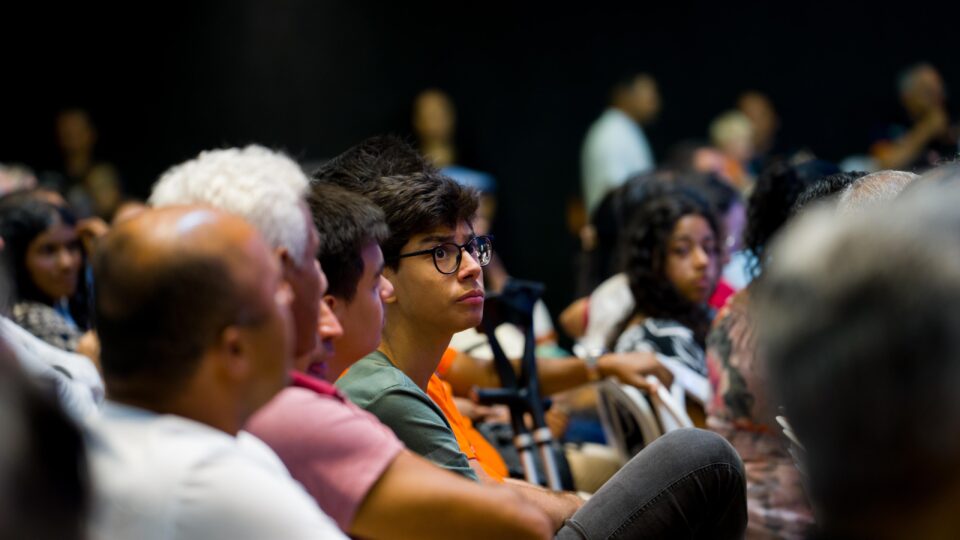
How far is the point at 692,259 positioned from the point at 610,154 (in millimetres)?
3885

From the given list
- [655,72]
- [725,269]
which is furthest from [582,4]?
[725,269]

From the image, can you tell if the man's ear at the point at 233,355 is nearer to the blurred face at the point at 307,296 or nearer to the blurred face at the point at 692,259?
the blurred face at the point at 307,296

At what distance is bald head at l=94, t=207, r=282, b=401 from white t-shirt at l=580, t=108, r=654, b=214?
6.13 meters

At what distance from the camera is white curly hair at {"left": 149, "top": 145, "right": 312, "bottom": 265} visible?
1616 millimetres

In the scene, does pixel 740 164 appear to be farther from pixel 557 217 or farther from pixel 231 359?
pixel 231 359

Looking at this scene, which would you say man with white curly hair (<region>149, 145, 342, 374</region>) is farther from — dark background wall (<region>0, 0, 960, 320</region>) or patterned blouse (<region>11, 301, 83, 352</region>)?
dark background wall (<region>0, 0, 960, 320</region>)

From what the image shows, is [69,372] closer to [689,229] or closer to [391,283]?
[391,283]

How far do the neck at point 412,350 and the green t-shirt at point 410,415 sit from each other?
0.23 metres

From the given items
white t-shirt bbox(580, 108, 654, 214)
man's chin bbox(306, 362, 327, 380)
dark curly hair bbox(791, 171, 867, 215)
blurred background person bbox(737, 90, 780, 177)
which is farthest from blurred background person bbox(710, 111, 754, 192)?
man's chin bbox(306, 362, 327, 380)

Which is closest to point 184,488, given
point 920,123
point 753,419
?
point 753,419

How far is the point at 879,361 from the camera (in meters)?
0.99

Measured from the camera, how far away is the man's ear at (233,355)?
1.37m

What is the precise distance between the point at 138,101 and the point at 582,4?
3161mm

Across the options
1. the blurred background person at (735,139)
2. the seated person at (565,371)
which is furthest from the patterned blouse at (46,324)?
the blurred background person at (735,139)
